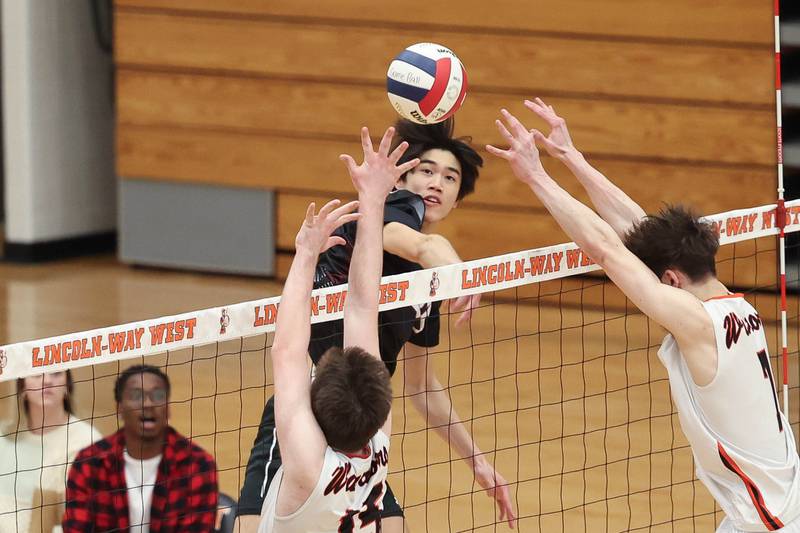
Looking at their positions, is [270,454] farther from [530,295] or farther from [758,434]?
[530,295]

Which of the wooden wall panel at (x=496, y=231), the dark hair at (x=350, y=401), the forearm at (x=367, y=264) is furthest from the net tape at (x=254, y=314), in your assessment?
the wooden wall panel at (x=496, y=231)

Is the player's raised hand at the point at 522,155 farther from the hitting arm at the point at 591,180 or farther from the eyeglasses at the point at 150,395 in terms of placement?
the eyeglasses at the point at 150,395

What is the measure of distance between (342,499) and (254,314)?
1002 mm

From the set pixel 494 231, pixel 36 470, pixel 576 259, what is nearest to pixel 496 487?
pixel 576 259

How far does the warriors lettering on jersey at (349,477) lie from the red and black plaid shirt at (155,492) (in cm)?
134

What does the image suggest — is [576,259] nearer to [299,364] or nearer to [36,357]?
[299,364]

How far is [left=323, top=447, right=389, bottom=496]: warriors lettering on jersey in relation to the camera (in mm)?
3186

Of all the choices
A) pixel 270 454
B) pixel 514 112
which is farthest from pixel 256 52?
pixel 270 454

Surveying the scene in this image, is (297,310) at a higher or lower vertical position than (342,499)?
higher

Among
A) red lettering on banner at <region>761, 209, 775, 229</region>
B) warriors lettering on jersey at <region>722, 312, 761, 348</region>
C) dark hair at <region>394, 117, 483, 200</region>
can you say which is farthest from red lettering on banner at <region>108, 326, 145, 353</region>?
red lettering on banner at <region>761, 209, 775, 229</region>

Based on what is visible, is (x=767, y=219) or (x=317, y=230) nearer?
(x=317, y=230)

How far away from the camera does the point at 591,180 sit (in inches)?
163

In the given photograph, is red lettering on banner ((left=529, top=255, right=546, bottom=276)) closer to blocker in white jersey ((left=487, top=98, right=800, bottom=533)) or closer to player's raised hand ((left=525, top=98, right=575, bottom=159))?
player's raised hand ((left=525, top=98, right=575, bottom=159))

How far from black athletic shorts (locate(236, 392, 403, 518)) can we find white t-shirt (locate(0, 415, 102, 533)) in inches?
38.8
